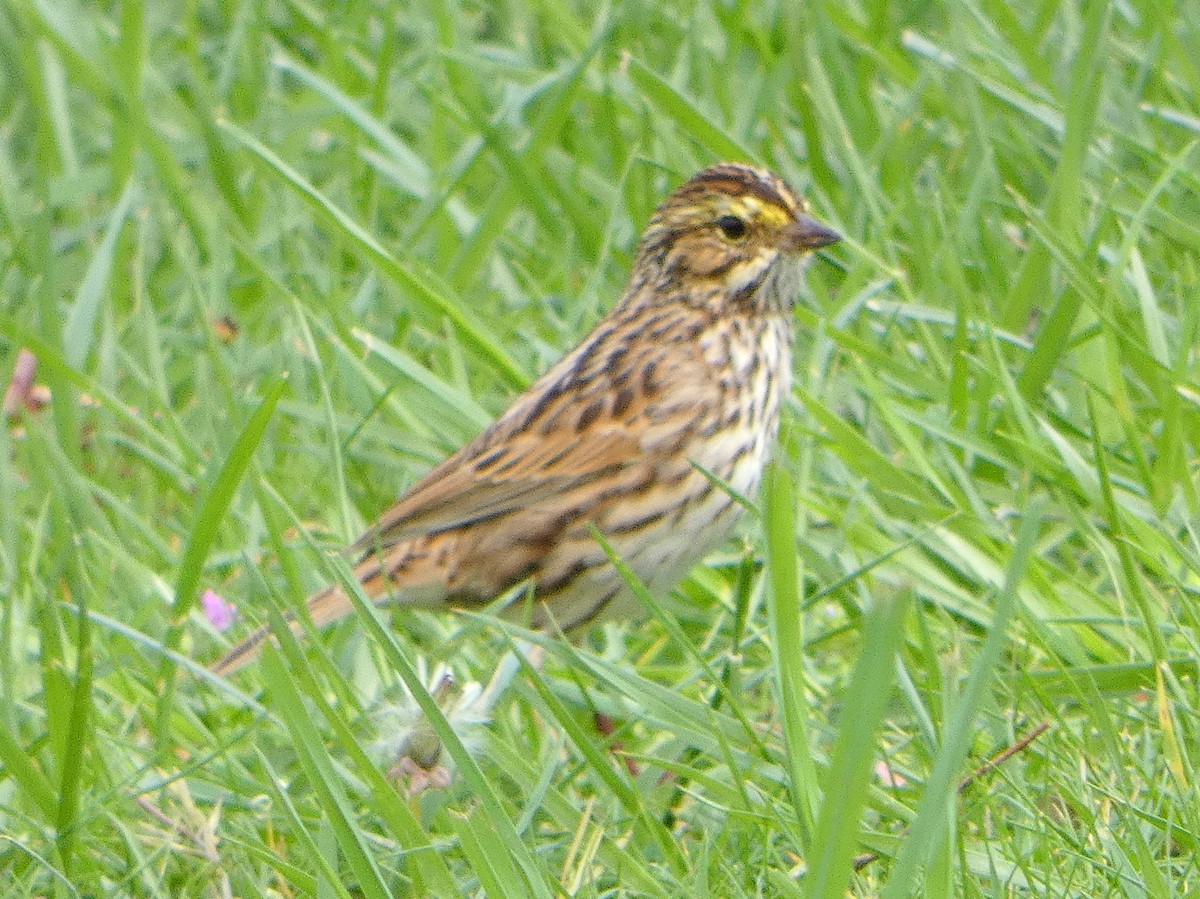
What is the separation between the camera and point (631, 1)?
6703 millimetres

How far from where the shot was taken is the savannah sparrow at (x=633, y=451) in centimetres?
461

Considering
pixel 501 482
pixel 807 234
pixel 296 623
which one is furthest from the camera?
pixel 807 234

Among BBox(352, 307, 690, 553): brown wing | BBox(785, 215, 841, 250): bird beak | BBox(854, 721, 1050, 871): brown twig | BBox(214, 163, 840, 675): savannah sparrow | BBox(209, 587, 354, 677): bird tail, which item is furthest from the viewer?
BBox(785, 215, 841, 250): bird beak

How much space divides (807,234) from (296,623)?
4.52 feet

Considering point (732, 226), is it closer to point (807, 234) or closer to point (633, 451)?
point (807, 234)

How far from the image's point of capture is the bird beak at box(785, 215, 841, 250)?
493 cm

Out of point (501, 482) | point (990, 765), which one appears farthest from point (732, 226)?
point (990, 765)

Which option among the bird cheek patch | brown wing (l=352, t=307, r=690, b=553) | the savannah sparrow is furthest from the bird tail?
the bird cheek patch

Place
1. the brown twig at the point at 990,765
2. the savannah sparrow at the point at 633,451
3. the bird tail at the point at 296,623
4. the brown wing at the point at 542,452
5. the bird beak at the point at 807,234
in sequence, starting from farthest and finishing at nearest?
the bird beak at the point at 807,234 < the brown wing at the point at 542,452 < the savannah sparrow at the point at 633,451 < the bird tail at the point at 296,623 < the brown twig at the point at 990,765

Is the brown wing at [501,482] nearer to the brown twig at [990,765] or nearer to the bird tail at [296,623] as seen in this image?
the bird tail at [296,623]

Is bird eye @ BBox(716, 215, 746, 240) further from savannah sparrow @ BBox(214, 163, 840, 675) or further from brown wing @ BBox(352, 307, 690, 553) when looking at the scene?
brown wing @ BBox(352, 307, 690, 553)

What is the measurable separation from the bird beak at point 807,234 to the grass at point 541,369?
0.25m

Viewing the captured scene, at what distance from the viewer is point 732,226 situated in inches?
197

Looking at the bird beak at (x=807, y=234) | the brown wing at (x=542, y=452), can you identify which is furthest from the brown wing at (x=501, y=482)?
the bird beak at (x=807, y=234)
